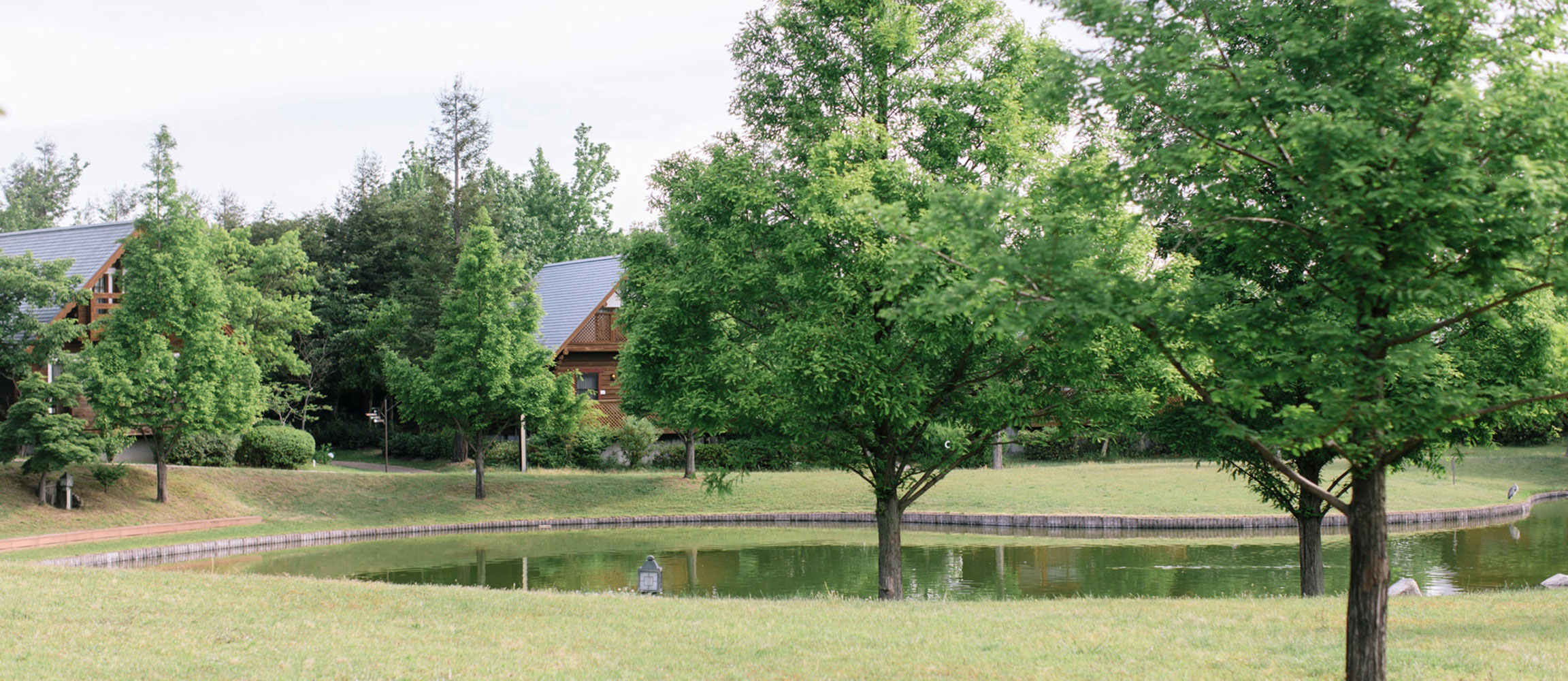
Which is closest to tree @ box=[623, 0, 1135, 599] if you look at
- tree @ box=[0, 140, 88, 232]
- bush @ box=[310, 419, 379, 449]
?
bush @ box=[310, 419, 379, 449]

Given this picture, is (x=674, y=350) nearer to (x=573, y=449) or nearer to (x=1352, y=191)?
(x=1352, y=191)

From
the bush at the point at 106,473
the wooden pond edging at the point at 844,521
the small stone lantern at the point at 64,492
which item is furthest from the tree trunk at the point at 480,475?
the small stone lantern at the point at 64,492

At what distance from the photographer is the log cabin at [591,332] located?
39.4m

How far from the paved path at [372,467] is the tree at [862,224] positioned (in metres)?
24.1

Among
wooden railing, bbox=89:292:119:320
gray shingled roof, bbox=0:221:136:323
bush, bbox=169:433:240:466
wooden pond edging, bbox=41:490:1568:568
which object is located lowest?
wooden pond edging, bbox=41:490:1568:568

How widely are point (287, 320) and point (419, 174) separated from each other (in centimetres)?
2980

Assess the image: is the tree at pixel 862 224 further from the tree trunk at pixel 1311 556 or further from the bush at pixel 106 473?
the bush at pixel 106 473

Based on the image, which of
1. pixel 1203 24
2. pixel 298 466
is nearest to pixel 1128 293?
pixel 1203 24

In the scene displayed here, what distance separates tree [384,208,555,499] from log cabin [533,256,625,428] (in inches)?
297

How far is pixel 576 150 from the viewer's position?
2410 inches

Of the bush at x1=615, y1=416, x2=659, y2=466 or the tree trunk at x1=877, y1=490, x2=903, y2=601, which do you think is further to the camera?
the bush at x1=615, y1=416, x2=659, y2=466

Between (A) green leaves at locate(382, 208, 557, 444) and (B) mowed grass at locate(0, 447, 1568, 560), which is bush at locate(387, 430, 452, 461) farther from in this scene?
(A) green leaves at locate(382, 208, 557, 444)

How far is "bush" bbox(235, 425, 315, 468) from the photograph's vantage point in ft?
108

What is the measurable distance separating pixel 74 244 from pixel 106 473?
37.5ft
